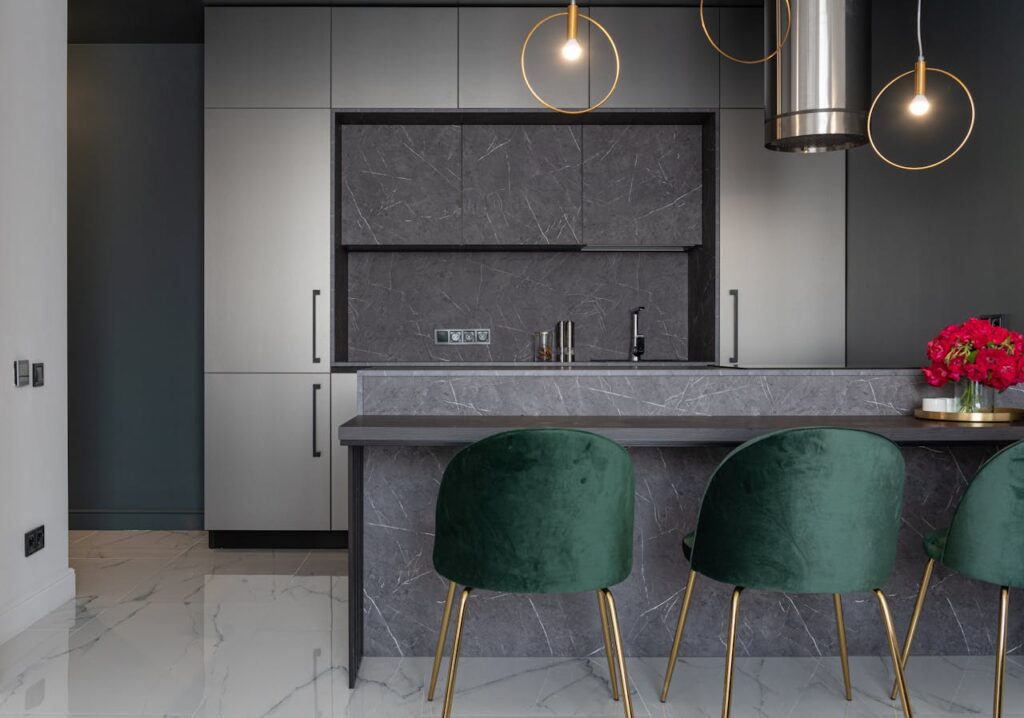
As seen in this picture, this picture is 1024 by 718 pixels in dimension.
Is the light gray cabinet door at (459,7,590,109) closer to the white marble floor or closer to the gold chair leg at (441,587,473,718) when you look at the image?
the white marble floor

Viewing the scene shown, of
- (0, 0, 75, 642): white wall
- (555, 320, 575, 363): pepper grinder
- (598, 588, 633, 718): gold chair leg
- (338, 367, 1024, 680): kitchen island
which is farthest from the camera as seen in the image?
(555, 320, 575, 363): pepper grinder

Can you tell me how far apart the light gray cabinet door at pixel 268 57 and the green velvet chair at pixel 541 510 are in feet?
8.93

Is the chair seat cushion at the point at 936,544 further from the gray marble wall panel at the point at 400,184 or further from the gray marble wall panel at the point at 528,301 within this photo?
the gray marble wall panel at the point at 400,184

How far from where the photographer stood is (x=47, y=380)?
2926 millimetres

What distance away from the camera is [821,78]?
8.47 ft

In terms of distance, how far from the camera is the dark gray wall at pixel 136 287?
4.29 m

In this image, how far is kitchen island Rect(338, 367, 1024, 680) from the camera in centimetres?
250

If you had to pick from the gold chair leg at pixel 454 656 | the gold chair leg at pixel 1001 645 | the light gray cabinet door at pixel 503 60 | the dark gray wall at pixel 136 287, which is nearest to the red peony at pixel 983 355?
the gold chair leg at pixel 1001 645

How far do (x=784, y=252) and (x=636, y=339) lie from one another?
0.83 meters

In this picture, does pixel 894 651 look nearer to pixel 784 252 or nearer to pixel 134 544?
pixel 784 252

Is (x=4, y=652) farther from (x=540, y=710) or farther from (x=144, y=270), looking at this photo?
(x=144, y=270)

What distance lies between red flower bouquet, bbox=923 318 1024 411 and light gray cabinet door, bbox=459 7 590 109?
7.42 ft

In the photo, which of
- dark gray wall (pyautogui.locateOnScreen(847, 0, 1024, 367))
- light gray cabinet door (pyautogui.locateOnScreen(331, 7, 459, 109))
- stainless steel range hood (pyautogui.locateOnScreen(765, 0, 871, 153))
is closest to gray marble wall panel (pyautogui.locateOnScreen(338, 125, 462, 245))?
light gray cabinet door (pyautogui.locateOnScreen(331, 7, 459, 109))

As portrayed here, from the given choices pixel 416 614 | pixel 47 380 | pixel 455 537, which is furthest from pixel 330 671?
pixel 47 380
